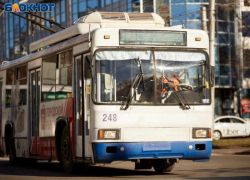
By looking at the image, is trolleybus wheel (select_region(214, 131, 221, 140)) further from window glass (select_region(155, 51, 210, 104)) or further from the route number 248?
the route number 248

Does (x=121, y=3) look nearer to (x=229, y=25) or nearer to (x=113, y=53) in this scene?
(x=229, y=25)

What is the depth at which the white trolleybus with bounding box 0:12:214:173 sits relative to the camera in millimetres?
14172

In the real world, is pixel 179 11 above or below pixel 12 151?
above

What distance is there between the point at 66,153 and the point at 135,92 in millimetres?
2668

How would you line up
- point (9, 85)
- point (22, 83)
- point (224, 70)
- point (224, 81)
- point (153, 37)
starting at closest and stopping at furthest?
point (153, 37) → point (22, 83) → point (9, 85) → point (224, 70) → point (224, 81)

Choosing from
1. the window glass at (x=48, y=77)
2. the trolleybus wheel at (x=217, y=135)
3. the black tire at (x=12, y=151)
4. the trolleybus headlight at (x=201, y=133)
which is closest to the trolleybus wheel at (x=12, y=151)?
the black tire at (x=12, y=151)

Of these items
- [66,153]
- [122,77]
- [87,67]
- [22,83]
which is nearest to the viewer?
[122,77]

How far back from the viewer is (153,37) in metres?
14.8

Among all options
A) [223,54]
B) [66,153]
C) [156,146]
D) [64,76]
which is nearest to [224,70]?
[223,54]

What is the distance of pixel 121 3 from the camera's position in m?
56.2

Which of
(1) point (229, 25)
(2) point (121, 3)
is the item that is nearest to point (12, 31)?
(2) point (121, 3)

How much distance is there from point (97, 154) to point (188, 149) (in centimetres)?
184

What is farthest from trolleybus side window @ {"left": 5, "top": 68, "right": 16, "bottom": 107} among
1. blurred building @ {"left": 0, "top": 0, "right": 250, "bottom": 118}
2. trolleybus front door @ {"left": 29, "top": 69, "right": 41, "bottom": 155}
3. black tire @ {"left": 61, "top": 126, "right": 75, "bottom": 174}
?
blurred building @ {"left": 0, "top": 0, "right": 250, "bottom": 118}

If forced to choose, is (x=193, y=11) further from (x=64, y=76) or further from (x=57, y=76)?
(x=64, y=76)
